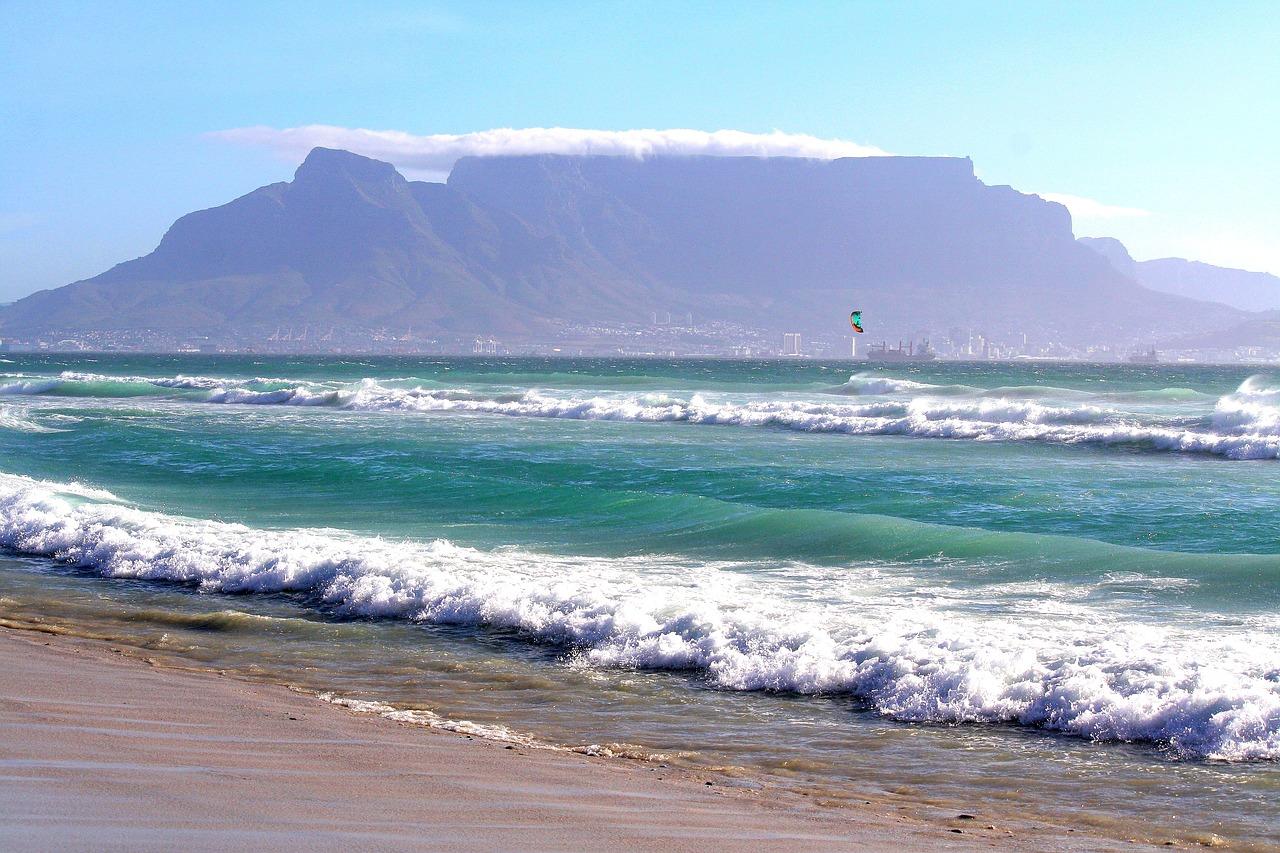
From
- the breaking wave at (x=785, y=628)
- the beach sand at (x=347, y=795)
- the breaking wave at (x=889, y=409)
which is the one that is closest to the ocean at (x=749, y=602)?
the breaking wave at (x=785, y=628)

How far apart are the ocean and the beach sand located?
0.50m

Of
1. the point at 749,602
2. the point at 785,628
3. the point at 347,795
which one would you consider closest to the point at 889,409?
the point at 749,602

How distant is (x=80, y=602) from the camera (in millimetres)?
10969

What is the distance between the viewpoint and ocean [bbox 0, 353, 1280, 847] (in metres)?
6.75

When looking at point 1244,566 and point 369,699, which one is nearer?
point 369,699

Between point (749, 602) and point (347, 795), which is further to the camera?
point (749, 602)

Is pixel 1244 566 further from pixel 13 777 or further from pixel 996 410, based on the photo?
pixel 996 410

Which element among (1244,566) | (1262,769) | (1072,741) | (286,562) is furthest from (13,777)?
(1244,566)

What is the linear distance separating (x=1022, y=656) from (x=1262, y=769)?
6.16 feet

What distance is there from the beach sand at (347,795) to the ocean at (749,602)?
0.50 meters

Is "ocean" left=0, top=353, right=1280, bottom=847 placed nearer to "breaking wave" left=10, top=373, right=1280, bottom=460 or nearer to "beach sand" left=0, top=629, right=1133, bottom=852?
"beach sand" left=0, top=629, right=1133, bottom=852

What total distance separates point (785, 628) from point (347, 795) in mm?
4755

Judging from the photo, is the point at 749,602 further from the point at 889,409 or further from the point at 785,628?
the point at 889,409

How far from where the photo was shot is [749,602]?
10.4 meters
